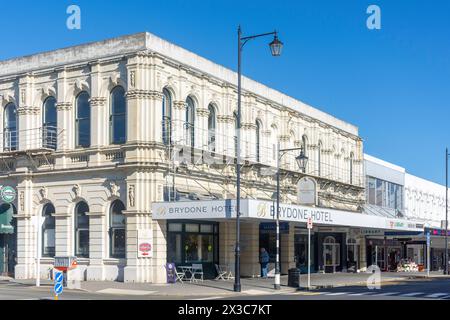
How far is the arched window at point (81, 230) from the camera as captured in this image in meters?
36.7

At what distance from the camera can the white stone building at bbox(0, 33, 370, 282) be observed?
115ft

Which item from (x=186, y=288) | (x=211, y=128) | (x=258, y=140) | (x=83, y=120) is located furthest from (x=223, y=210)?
(x=258, y=140)

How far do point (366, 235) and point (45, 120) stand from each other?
2805 centimetres

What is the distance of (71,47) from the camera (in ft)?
124

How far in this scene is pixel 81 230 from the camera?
121ft

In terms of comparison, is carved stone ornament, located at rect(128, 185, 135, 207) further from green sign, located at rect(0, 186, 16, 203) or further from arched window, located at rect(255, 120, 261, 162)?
arched window, located at rect(255, 120, 261, 162)

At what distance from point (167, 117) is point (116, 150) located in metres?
3.02

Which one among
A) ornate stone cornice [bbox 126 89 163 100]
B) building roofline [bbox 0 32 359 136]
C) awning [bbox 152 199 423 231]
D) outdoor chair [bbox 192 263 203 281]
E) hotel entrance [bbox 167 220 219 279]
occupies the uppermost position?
building roofline [bbox 0 32 359 136]

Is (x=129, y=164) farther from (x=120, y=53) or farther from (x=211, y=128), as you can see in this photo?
(x=211, y=128)

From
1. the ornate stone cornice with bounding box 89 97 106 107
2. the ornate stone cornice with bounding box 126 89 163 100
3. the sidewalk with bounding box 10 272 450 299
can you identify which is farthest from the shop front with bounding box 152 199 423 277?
the ornate stone cornice with bounding box 89 97 106 107

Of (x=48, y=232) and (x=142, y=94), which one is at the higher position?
(x=142, y=94)

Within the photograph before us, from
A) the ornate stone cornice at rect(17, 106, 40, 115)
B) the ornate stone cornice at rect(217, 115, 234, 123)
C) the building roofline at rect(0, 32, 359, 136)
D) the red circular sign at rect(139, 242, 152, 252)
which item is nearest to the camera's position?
the red circular sign at rect(139, 242, 152, 252)

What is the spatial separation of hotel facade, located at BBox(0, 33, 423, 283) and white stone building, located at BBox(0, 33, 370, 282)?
6 centimetres

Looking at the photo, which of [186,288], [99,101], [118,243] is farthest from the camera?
[99,101]
